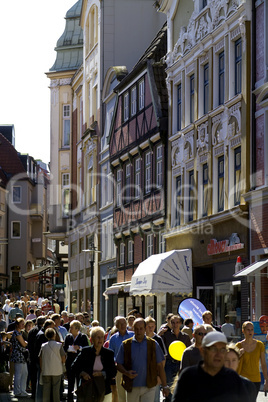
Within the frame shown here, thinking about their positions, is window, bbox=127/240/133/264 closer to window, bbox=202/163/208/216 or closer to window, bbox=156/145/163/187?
window, bbox=156/145/163/187

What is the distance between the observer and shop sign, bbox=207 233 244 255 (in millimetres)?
30250

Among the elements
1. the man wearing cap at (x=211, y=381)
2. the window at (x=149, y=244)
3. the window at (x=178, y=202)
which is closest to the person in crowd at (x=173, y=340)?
the man wearing cap at (x=211, y=381)

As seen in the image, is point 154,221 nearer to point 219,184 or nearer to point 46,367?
point 219,184

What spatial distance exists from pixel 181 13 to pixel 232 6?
6.61 metres

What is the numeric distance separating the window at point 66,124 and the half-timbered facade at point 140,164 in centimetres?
1600

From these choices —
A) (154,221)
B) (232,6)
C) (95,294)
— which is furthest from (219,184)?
(95,294)

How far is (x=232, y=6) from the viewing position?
31422mm

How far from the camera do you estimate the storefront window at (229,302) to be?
30688 mm

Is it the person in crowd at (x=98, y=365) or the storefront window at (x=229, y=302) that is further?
the storefront window at (x=229, y=302)

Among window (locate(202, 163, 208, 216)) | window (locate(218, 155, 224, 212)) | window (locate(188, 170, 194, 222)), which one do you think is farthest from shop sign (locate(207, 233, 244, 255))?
window (locate(188, 170, 194, 222))

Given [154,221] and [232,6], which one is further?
[154,221]

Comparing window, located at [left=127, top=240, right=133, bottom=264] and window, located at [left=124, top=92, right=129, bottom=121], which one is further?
window, located at [left=124, top=92, right=129, bottom=121]

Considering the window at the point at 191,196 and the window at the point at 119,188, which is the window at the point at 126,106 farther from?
the window at the point at 191,196

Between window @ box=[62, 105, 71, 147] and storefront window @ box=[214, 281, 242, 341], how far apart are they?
32.9m
